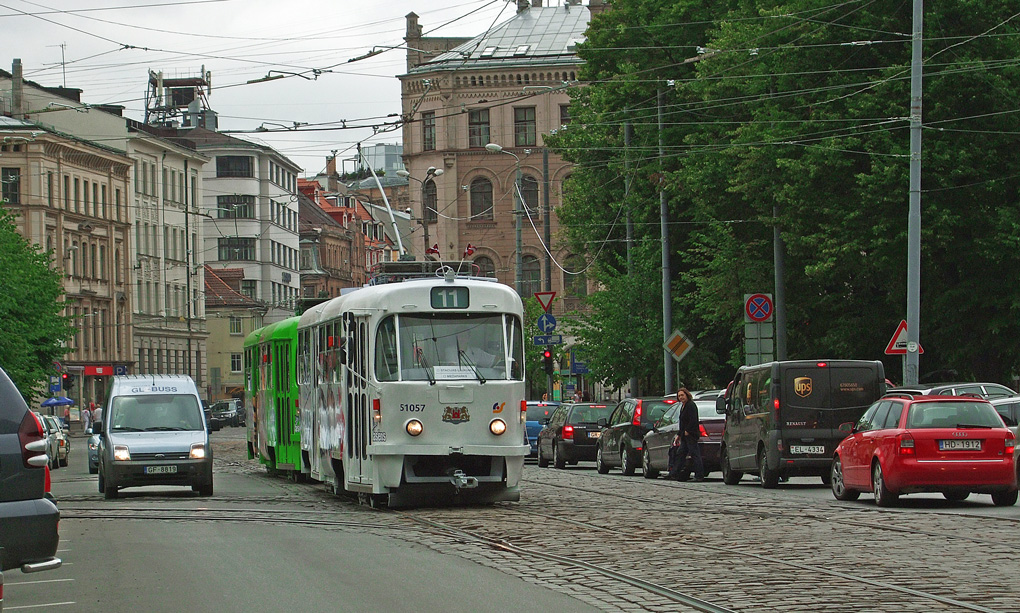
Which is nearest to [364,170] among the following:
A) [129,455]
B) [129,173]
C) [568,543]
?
[129,173]

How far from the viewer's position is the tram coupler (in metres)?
20.5

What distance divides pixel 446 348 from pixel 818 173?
1810 centimetres

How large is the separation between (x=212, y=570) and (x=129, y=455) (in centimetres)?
1256

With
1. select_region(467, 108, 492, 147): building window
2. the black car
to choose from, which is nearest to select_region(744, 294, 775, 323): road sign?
the black car

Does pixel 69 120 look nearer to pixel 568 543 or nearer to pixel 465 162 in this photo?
pixel 465 162

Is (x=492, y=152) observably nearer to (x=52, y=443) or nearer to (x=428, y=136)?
(x=428, y=136)

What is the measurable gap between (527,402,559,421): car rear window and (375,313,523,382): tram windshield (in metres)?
22.6

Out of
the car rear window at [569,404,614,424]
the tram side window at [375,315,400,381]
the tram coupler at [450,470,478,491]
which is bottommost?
the tram coupler at [450,470,478,491]

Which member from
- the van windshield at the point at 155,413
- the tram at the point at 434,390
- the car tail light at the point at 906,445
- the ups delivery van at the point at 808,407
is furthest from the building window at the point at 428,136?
the car tail light at the point at 906,445

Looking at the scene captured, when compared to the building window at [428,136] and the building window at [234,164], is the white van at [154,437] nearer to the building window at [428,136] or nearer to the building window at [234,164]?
the building window at [428,136]

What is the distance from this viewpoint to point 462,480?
2052cm

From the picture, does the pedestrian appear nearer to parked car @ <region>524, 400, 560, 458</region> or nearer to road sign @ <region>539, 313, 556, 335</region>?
parked car @ <region>524, 400, 560, 458</region>

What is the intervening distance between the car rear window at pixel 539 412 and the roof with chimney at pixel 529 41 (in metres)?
47.4

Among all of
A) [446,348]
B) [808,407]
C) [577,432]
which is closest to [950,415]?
[808,407]
